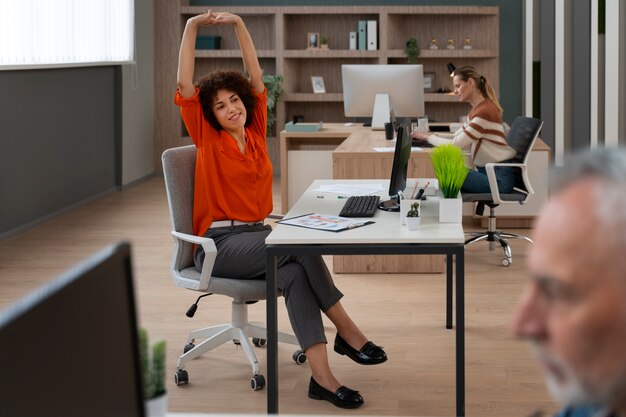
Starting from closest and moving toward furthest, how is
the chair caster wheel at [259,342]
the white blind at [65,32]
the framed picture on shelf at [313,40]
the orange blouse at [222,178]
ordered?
1. the orange blouse at [222,178]
2. the chair caster wheel at [259,342]
3. the white blind at [65,32]
4. the framed picture on shelf at [313,40]

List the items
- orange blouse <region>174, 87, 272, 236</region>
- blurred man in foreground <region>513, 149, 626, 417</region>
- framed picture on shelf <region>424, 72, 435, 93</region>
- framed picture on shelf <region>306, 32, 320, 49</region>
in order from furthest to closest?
framed picture on shelf <region>306, 32, 320, 49</region>
framed picture on shelf <region>424, 72, 435, 93</region>
orange blouse <region>174, 87, 272, 236</region>
blurred man in foreground <region>513, 149, 626, 417</region>

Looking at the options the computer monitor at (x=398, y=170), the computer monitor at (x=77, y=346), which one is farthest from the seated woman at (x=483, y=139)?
the computer monitor at (x=77, y=346)

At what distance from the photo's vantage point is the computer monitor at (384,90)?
323 inches

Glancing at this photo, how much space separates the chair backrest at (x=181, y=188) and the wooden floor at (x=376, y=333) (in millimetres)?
624

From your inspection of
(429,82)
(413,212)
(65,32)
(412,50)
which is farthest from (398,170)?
(429,82)

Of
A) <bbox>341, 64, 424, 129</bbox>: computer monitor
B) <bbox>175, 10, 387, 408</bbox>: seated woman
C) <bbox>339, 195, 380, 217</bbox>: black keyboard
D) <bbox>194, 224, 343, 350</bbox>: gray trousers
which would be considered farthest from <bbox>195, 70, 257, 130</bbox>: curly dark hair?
<bbox>341, 64, 424, 129</bbox>: computer monitor

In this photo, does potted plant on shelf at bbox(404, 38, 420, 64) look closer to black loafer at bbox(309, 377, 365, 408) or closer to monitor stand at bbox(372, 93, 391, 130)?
monitor stand at bbox(372, 93, 391, 130)

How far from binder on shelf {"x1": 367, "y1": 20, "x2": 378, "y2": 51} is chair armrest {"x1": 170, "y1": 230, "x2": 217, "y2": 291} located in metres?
7.49

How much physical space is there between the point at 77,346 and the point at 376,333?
371 centimetres

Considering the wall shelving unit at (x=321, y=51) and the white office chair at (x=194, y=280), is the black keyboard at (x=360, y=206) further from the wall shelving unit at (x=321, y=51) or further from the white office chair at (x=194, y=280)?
the wall shelving unit at (x=321, y=51)

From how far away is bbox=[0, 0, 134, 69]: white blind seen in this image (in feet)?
24.0

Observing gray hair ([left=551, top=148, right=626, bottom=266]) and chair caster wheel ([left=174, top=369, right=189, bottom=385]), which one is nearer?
gray hair ([left=551, top=148, right=626, bottom=266])

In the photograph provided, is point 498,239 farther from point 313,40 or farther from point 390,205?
point 313,40

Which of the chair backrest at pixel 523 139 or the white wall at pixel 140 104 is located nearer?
the chair backrest at pixel 523 139
